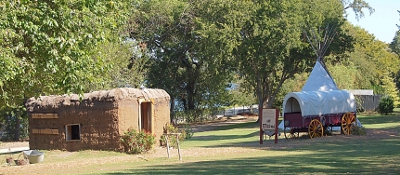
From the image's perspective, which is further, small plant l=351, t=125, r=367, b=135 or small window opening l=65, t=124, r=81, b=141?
small plant l=351, t=125, r=367, b=135

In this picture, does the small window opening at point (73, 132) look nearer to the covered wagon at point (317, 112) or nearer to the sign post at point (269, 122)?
the sign post at point (269, 122)

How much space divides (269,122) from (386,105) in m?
28.4

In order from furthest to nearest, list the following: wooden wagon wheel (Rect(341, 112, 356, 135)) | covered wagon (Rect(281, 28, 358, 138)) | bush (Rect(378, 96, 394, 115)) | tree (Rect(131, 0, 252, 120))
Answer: bush (Rect(378, 96, 394, 115))
tree (Rect(131, 0, 252, 120))
wooden wagon wheel (Rect(341, 112, 356, 135))
covered wagon (Rect(281, 28, 358, 138))

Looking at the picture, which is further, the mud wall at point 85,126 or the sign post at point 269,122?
the sign post at point 269,122

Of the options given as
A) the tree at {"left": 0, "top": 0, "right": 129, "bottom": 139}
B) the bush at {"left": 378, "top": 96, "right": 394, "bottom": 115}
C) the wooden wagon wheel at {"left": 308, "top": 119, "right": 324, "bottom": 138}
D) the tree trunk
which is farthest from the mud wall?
the bush at {"left": 378, "top": 96, "right": 394, "bottom": 115}

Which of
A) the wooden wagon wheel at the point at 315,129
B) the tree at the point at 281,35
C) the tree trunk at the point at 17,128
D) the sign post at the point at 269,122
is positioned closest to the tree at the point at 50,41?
the sign post at the point at 269,122

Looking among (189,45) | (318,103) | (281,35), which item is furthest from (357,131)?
(189,45)

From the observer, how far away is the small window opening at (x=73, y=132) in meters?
25.2

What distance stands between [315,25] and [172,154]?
908 inches

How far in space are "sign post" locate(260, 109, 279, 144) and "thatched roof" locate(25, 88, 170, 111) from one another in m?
5.05

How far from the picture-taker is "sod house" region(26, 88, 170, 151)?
23844 mm

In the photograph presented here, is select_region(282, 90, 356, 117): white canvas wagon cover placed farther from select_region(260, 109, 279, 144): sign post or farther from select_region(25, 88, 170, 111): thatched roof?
select_region(25, 88, 170, 111): thatched roof

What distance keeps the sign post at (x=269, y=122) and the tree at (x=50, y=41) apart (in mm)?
13976

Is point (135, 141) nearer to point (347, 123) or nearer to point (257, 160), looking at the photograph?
point (257, 160)
